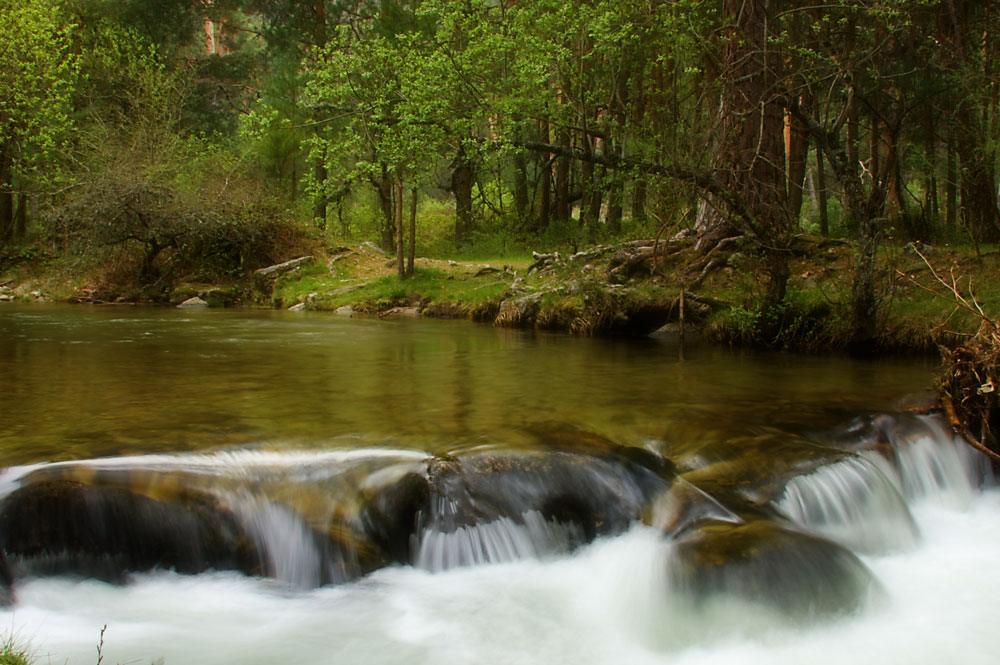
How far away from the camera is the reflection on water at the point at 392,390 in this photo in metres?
6.00

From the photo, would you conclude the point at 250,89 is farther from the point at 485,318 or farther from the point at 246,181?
the point at 485,318

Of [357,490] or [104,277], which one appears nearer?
[357,490]

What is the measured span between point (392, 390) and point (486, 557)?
11.3ft

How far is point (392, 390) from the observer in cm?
809

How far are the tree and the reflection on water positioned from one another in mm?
14194

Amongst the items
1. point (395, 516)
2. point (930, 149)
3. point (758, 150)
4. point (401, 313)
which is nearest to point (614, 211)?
point (401, 313)

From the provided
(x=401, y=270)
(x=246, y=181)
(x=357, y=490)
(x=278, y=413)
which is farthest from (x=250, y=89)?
(x=357, y=490)

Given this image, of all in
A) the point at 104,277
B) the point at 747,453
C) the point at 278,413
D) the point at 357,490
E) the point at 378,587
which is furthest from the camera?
the point at 104,277

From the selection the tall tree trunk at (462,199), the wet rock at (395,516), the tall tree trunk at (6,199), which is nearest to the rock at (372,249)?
the tall tree trunk at (462,199)

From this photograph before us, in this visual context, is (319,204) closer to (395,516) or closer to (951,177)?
(951,177)

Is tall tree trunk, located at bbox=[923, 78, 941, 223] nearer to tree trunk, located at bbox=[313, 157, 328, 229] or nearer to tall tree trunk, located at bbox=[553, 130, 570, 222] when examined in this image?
tall tree trunk, located at bbox=[553, 130, 570, 222]

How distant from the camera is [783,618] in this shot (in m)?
4.16

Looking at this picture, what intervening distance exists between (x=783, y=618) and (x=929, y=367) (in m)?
6.83

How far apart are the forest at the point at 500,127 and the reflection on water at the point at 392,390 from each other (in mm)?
2155
